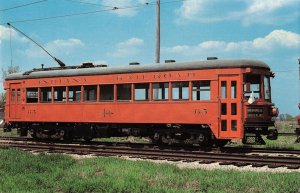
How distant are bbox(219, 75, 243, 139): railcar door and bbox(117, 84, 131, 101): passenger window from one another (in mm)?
3998

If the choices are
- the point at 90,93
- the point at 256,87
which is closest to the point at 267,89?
the point at 256,87

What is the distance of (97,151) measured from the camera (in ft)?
54.9

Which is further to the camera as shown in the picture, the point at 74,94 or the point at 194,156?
the point at 74,94

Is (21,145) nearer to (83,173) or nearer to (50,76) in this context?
(50,76)

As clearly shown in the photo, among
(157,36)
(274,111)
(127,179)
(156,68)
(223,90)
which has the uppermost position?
(157,36)

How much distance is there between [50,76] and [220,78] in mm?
8716

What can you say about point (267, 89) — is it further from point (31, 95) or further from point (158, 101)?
point (31, 95)

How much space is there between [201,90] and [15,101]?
1086cm

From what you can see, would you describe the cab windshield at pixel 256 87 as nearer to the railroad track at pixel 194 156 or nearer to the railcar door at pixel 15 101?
the railroad track at pixel 194 156

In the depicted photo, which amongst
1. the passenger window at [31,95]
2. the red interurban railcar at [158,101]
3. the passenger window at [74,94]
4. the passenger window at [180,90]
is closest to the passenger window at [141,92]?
the red interurban railcar at [158,101]

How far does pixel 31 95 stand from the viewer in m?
22.5

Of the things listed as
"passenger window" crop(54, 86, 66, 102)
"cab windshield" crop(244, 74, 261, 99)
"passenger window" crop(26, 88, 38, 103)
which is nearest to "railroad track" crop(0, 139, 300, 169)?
"cab windshield" crop(244, 74, 261, 99)

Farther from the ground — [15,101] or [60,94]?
[60,94]

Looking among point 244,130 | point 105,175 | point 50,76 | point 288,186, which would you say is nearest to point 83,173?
point 105,175
